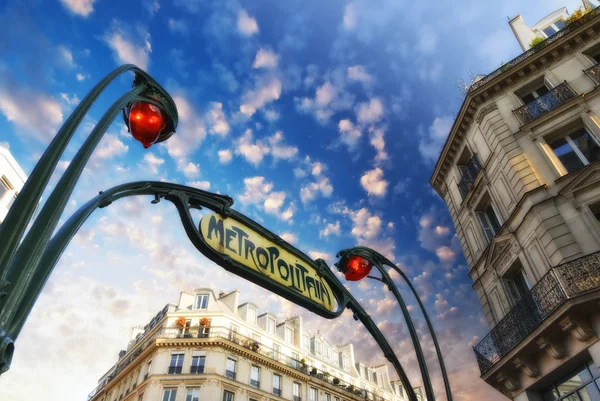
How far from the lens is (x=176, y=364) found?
33938 mm

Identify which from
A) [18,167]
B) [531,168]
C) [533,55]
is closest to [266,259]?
[531,168]

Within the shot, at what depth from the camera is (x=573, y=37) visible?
15023 millimetres

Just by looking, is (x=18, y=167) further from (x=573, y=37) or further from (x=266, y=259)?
(x=573, y=37)

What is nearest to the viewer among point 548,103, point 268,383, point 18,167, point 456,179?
point 548,103

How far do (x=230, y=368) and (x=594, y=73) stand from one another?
33237 millimetres

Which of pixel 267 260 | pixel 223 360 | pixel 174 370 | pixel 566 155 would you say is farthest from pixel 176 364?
pixel 267 260

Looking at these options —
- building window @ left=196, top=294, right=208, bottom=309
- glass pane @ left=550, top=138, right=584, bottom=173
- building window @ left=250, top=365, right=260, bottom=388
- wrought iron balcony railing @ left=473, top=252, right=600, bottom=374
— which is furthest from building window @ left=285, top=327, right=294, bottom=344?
glass pane @ left=550, top=138, right=584, bottom=173

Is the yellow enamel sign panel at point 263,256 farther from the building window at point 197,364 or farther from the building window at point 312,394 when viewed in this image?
the building window at point 312,394

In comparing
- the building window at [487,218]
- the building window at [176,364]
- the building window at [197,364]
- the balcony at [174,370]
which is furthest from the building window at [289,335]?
the building window at [487,218]

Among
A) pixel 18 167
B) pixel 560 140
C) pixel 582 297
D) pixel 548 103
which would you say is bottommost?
pixel 582 297

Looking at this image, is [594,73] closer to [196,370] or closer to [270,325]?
[196,370]

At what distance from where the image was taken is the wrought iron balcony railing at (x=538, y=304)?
10.2 meters

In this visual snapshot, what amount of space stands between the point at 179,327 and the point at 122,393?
9.89 meters

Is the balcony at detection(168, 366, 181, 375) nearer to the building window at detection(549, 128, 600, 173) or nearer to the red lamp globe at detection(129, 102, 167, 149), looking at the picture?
the building window at detection(549, 128, 600, 173)
